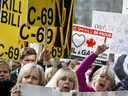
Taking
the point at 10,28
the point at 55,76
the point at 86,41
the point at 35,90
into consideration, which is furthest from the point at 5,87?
the point at 86,41

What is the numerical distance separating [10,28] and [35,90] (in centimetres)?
193

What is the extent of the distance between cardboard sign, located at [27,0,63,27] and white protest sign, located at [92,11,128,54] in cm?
233

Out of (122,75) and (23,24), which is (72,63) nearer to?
(122,75)

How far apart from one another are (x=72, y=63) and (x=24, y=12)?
70.3 inches

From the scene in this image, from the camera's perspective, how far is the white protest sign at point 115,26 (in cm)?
646

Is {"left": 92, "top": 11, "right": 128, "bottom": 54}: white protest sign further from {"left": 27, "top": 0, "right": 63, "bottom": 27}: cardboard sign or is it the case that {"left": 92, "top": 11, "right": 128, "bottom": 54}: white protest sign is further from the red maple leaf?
{"left": 27, "top": 0, "right": 63, "bottom": 27}: cardboard sign

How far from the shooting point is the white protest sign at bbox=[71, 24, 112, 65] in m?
5.81

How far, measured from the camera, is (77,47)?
586 cm

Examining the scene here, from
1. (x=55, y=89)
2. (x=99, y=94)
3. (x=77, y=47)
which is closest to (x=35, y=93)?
(x=55, y=89)

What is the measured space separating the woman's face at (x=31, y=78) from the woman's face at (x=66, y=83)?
0.29m

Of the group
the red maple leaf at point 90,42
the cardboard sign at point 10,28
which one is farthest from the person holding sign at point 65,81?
the red maple leaf at point 90,42

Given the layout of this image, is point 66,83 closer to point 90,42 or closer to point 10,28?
point 10,28

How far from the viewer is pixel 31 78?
141 inches

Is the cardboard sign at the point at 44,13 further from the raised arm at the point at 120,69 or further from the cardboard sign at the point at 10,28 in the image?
the raised arm at the point at 120,69
